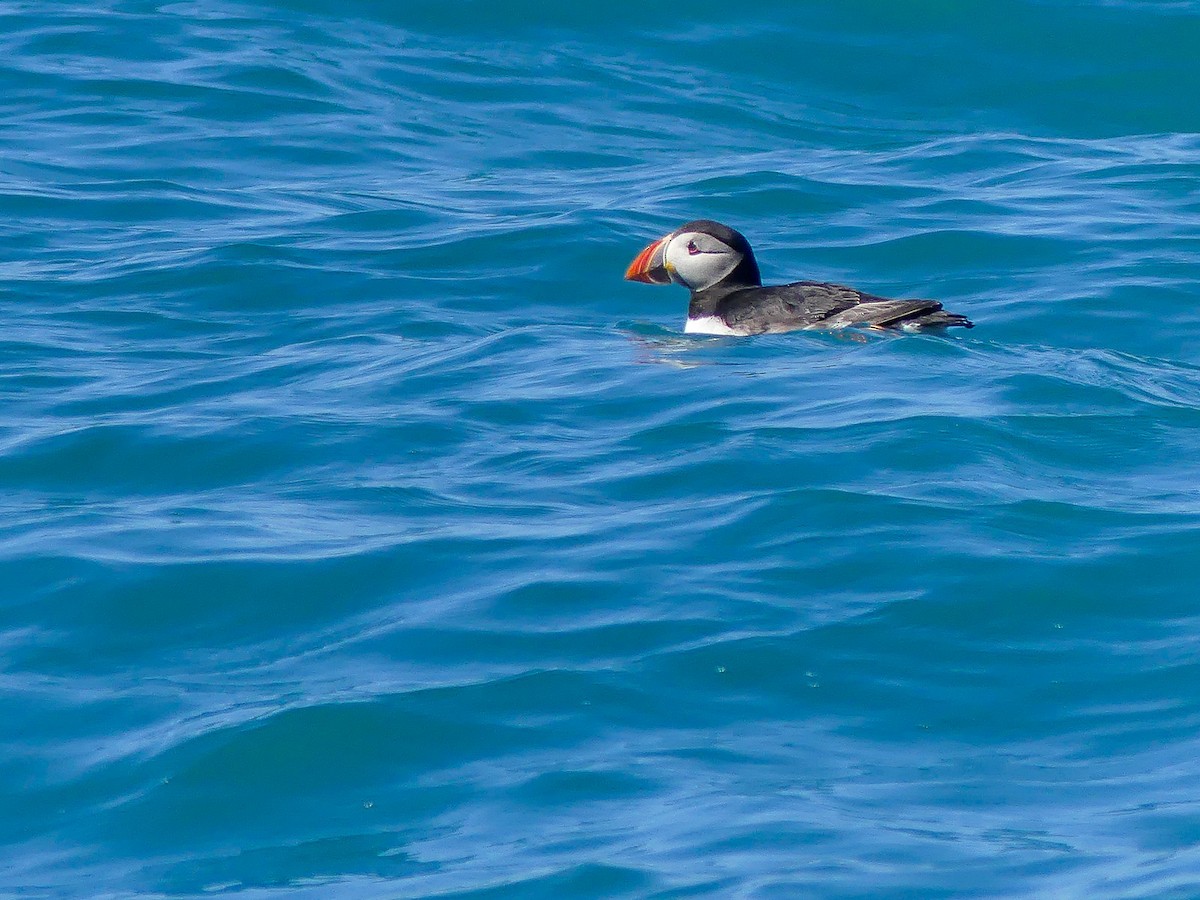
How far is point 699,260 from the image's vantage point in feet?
33.4

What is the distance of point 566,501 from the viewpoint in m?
7.00

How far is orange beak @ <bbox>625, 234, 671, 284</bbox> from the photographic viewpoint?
405 inches

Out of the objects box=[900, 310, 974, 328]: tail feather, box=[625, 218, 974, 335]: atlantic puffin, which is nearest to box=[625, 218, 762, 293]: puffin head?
box=[625, 218, 974, 335]: atlantic puffin

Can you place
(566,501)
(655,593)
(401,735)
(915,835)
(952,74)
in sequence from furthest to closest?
(952,74), (566,501), (655,593), (401,735), (915,835)

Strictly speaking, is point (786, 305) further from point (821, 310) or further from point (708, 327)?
point (708, 327)

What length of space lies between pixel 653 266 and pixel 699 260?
0.28m

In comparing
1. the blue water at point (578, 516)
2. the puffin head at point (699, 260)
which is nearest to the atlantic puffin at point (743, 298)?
the puffin head at point (699, 260)

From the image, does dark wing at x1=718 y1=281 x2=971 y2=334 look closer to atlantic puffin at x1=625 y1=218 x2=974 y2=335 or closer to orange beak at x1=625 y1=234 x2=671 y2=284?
atlantic puffin at x1=625 y1=218 x2=974 y2=335

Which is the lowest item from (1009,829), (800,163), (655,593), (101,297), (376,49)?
(1009,829)

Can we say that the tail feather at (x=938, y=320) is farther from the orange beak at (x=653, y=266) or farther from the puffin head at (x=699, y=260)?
the orange beak at (x=653, y=266)

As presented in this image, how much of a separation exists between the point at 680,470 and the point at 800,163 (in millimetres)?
7422

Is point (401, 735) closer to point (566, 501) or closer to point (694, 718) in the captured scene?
point (694, 718)

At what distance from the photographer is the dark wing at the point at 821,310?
9117mm

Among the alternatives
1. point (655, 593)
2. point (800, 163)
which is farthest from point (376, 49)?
point (655, 593)
